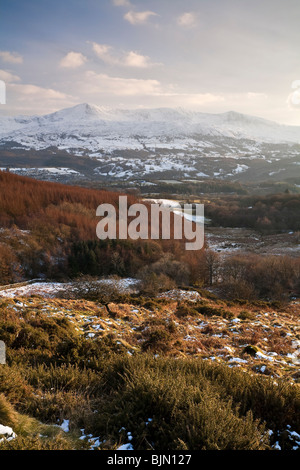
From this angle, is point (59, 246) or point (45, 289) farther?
point (59, 246)

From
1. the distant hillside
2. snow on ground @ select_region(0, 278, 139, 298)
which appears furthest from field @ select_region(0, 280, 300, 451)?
the distant hillside

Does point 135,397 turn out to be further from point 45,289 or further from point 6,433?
point 45,289

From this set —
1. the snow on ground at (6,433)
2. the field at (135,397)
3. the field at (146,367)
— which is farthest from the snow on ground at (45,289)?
the snow on ground at (6,433)

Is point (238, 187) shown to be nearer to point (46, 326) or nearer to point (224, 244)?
point (224, 244)

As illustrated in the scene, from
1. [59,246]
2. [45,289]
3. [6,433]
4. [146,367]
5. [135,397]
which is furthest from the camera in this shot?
[59,246]

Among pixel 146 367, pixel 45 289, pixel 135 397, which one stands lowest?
pixel 45 289

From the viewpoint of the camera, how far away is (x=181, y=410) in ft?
11.5

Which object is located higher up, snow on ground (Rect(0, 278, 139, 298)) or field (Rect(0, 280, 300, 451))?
field (Rect(0, 280, 300, 451))

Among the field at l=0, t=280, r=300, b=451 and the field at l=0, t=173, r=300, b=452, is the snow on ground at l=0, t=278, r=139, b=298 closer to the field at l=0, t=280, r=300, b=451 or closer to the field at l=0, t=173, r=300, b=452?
the field at l=0, t=173, r=300, b=452

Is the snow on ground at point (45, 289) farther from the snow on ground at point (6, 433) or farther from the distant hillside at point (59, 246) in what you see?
the snow on ground at point (6, 433)

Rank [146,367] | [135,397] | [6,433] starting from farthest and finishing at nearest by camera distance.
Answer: [146,367], [135,397], [6,433]

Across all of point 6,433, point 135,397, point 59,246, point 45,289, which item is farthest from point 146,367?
point 59,246
